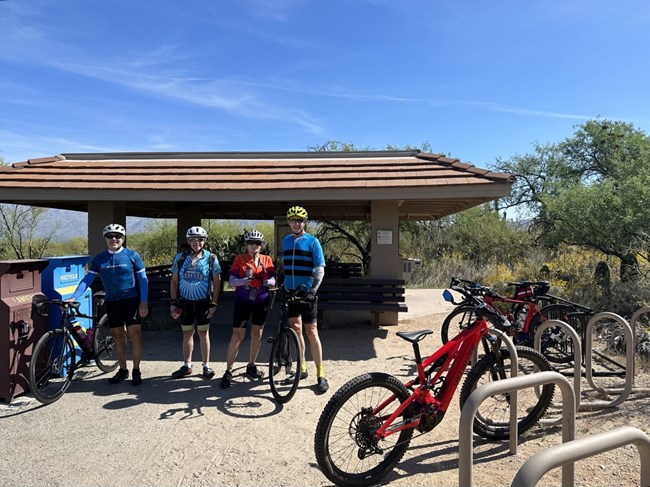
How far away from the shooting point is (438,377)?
3.49 meters

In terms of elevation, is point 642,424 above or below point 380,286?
below

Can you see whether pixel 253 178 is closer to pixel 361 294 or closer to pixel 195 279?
pixel 361 294

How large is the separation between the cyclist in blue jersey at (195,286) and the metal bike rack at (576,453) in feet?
13.1

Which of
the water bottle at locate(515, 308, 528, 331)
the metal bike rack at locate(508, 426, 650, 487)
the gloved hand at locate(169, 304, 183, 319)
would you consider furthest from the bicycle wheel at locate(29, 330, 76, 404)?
the water bottle at locate(515, 308, 528, 331)

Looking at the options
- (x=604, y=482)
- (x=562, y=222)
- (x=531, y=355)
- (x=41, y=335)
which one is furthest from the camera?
(x=562, y=222)

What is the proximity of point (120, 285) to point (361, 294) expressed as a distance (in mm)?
4020

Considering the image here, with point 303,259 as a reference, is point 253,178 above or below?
above

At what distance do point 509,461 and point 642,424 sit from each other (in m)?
1.60

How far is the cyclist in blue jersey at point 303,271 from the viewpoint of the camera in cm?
500

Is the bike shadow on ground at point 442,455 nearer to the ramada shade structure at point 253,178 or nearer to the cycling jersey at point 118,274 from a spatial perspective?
the cycling jersey at point 118,274

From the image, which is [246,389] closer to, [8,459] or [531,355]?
[8,459]

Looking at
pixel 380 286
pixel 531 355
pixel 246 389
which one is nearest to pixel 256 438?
pixel 246 389

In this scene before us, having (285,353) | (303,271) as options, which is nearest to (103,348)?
(285,353)

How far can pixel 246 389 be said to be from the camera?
16.8 ft
